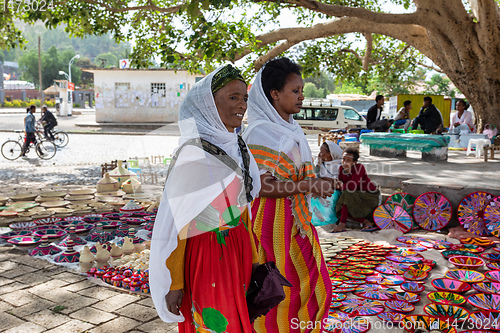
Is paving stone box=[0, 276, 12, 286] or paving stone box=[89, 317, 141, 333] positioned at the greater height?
paving stone box=[89, 317, 141, 333]

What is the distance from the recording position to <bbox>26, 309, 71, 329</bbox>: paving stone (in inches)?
110

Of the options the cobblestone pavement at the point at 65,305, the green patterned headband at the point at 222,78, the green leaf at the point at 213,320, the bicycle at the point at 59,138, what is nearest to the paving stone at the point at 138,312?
the cobblestone pavement at the point at 65,305

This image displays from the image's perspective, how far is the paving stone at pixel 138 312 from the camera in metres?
2.92

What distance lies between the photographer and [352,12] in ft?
23.8

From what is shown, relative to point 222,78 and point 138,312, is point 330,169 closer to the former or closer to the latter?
point 138,312

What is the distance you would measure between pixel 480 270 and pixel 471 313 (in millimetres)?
1109

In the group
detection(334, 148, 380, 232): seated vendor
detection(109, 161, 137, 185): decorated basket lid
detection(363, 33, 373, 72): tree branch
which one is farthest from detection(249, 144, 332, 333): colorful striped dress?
detection(363, 33, 373, 72): tree branch

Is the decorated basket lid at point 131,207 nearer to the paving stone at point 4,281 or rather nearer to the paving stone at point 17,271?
the paving stone at point 17,271

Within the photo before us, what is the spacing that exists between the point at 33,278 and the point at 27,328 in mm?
998

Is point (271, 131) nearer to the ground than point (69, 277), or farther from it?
farther from it

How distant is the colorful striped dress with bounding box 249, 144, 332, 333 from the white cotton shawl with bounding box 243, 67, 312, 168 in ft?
0.11

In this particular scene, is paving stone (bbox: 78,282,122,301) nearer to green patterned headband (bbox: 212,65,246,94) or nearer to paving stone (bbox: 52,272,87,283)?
paving stone (bbox: 52,272,87,283)

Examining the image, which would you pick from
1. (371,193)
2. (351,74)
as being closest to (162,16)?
(351,74)

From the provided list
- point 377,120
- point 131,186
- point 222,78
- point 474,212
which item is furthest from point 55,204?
point 377,120
